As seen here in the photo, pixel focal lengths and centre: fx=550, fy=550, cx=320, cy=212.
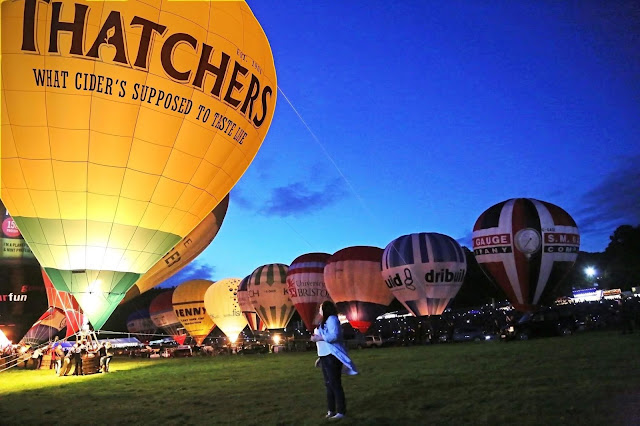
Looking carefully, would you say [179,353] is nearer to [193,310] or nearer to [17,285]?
[193,310]

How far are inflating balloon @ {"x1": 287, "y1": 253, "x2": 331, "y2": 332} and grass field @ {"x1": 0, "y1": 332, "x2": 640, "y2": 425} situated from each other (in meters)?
17.1

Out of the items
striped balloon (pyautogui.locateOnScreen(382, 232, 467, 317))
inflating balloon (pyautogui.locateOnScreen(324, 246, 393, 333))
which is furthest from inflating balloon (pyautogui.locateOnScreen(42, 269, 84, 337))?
striped balloon (pyautogui.locateOnScreen(382, 232, 467, 317))

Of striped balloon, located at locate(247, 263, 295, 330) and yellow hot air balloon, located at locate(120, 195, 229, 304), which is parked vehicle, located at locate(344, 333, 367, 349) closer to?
striped balloon, located at locate(247, 263, 295, 330)

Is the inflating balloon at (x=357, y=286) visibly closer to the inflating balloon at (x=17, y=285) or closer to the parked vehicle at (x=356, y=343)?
the parked vehicle at (x=356, y=343)

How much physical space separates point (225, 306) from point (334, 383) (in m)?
28.9

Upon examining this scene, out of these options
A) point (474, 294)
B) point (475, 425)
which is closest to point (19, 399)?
point (475, 425)

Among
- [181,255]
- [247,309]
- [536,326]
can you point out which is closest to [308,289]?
[247,309]

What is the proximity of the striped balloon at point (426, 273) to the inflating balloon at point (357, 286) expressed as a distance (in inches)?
82.1

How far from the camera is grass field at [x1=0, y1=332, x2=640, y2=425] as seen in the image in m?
5.82

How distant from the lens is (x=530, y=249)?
22.2m

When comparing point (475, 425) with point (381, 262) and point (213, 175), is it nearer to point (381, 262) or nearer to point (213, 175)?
point (213, 175)

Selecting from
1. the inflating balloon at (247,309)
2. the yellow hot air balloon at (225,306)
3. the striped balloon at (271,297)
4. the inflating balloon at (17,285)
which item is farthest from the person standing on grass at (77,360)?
the yellow hot air balloon at (225,306)

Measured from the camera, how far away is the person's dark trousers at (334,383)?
6.08 m

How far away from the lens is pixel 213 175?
1280 cm
